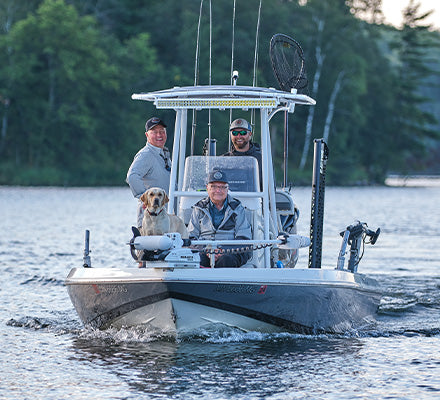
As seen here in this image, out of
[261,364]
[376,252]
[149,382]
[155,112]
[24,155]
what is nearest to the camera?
[149,382]

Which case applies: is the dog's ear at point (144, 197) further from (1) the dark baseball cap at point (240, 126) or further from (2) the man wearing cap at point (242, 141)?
(1) the dark baseball cap at point (240, 126)

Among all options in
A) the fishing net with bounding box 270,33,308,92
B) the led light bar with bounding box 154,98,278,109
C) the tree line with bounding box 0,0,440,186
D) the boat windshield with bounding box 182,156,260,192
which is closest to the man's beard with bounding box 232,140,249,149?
the boat windshield with bounding box 182,156,260,192

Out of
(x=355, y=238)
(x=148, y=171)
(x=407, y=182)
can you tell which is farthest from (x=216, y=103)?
(x=407, y=182)

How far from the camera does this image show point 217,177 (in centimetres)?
1030

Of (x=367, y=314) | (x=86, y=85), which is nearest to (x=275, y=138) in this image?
(x=86, y=85)

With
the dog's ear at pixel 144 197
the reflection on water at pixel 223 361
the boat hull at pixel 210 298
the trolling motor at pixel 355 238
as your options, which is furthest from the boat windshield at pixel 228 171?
the trolling motor at pixel 355 238

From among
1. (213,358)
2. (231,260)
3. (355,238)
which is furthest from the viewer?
(355,238)

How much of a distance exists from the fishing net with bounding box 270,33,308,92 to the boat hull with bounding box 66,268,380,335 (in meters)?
2.82

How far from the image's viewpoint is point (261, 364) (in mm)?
9883

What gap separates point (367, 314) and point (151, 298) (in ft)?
11.7

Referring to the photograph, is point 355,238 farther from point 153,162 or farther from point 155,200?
point 155,200

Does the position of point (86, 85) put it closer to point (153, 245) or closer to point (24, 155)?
point (24, 155)

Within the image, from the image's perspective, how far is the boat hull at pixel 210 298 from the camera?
9852mm

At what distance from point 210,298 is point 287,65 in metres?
3.89
